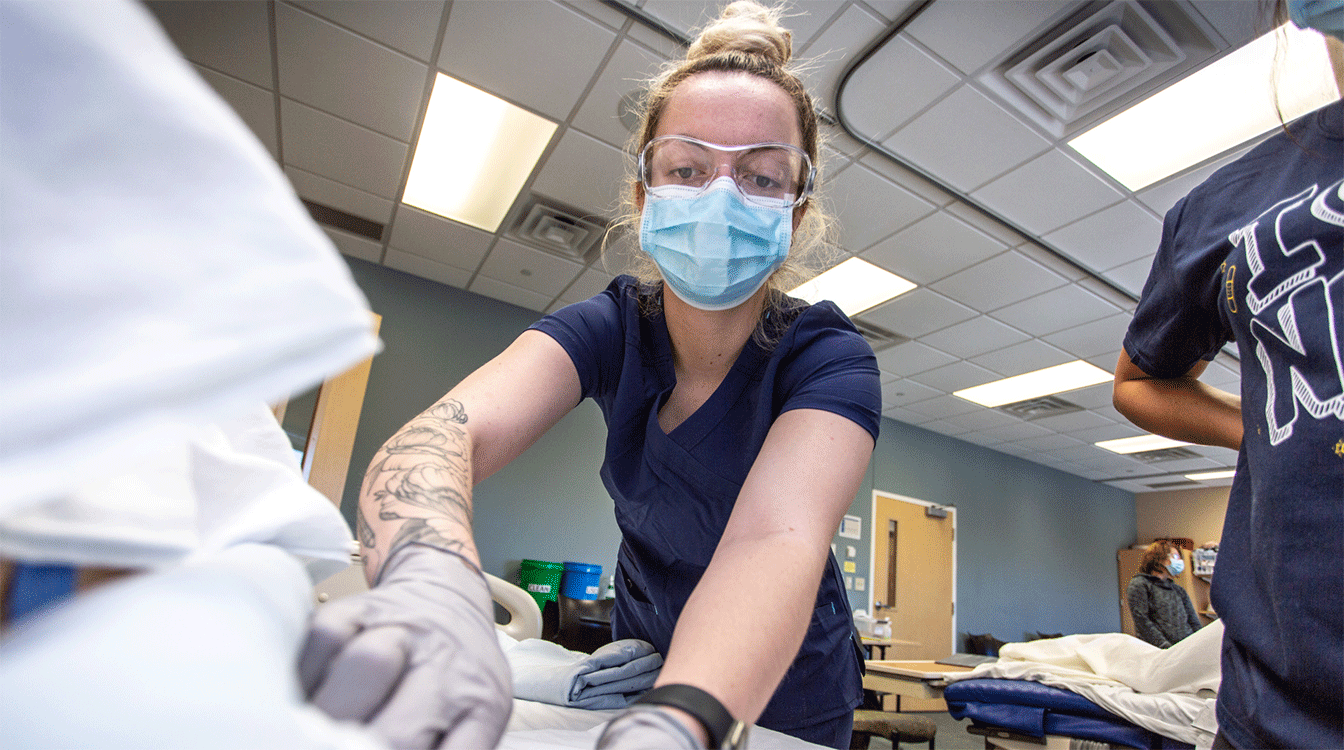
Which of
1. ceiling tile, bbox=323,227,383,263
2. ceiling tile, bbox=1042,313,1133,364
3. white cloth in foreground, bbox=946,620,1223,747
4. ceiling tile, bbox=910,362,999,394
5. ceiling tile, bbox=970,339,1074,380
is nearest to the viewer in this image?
white cloth in foreground, bbox=946,620,1223,747

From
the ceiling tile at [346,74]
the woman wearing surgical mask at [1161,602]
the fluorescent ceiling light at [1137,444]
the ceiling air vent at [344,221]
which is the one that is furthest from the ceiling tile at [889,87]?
the fluorescent ceiling light at [1137,444]

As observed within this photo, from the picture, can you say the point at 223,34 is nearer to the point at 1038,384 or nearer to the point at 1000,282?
the point at 1000,282

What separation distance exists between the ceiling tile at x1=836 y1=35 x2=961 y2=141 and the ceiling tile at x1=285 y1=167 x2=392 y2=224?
2.83 m

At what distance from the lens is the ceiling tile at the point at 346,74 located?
2.70 metres

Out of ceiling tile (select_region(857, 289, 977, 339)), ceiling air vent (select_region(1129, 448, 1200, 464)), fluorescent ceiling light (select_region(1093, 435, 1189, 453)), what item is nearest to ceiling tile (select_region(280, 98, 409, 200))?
ceiling tile (select_region(857, 289, 977, 339))

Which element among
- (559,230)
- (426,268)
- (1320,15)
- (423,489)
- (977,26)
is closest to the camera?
(423,489)

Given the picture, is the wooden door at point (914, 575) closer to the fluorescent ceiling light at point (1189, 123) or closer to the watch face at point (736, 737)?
the fluorescent ceiling light at point (1189, 123)

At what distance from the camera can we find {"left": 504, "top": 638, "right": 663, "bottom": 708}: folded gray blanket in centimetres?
83

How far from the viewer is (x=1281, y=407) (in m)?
0.60

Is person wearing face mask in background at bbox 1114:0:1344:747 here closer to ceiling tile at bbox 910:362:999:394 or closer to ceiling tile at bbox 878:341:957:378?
ceiling tile at bbox 878:341:957:378

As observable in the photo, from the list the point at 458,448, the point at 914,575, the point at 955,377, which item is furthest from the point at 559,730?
the point at 914,575

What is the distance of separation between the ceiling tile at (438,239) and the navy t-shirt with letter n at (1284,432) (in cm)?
410

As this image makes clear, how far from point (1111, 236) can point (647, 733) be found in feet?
13.6

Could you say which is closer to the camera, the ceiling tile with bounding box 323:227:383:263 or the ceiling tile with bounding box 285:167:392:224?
the ceiling tile with bounding box 285:167:392:224
